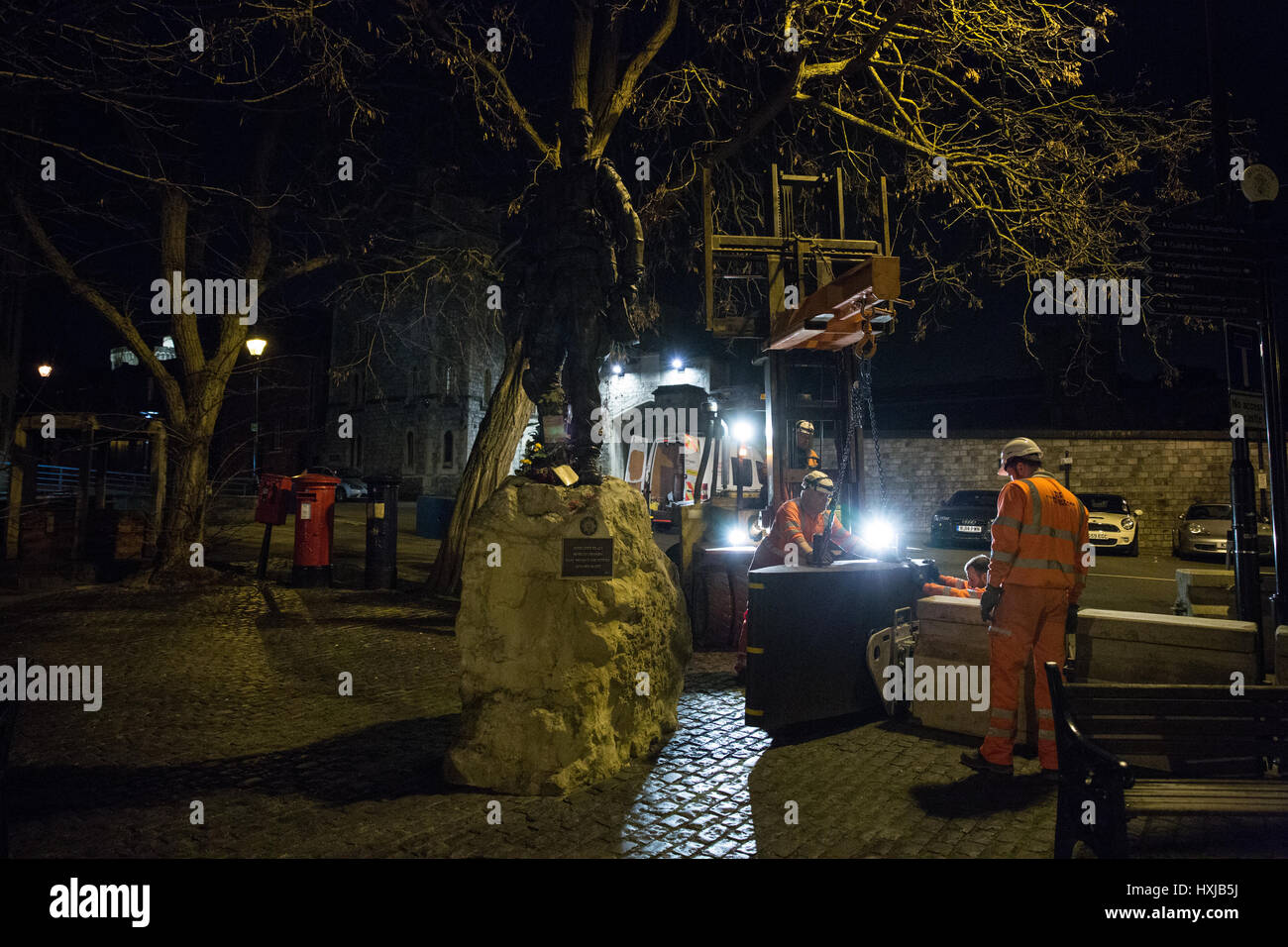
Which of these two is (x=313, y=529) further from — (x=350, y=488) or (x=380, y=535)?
(x=350, y=488)

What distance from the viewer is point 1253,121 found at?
834cm

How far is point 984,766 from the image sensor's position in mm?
4418

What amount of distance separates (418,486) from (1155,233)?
121ft

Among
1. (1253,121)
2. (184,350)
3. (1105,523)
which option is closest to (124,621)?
(184,350)

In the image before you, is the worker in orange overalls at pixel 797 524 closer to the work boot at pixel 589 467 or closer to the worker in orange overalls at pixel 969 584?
the worker in orange overalls at pixel 969 584

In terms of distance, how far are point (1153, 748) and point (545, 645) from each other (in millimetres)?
2980

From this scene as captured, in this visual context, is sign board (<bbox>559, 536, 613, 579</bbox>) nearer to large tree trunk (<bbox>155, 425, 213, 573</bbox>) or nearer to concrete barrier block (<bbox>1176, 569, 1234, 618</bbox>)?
concrete barrier block (<bbox>1176, 569, 1234, 618</bbox>)

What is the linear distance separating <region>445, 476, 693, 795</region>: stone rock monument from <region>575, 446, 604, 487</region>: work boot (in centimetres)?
31

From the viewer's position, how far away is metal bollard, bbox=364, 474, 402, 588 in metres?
11.1

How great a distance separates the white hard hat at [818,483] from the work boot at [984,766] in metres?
2.45

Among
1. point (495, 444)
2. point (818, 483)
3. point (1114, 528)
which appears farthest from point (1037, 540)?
point (1114, 528)

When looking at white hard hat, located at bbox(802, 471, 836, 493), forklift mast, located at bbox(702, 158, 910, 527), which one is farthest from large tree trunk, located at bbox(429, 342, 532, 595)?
white hard hat, located at bbox(802, 471, 836, 493)

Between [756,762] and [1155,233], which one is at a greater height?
[1155,233]
